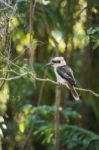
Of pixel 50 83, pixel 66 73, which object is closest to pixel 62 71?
pixel 66 73

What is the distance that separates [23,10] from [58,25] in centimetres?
110

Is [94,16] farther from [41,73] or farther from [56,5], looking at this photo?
[41,73]

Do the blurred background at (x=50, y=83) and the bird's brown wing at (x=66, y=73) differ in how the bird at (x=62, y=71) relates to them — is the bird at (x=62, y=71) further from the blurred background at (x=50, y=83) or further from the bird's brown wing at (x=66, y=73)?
the blurred background at (x=50, y=83)

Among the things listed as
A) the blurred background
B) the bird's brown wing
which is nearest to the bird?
the bird's brown wing

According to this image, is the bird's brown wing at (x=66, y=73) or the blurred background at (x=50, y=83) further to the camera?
the blurred background at (x=50, y=83)

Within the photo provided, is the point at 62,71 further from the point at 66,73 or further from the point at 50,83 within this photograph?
the point at 50,83

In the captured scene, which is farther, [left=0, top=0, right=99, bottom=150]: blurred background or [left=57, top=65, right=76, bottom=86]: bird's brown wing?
[left=0, top=0, right=99, bottom=150]: blurred background

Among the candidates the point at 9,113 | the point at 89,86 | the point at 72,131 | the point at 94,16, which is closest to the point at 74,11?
the point at 94,16

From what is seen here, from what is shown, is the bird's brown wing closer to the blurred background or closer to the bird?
the bird

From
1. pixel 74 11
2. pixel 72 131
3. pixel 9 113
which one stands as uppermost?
pixel 74 11

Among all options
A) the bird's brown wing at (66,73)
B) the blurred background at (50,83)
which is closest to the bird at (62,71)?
the bird's brown wing at (66,73)

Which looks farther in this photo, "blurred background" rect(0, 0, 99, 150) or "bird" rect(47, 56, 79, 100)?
"blurred background" rect(0, 0, 99, 150)

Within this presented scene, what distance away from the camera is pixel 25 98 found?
9023 millimetres

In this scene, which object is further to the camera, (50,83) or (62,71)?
(50,83)
